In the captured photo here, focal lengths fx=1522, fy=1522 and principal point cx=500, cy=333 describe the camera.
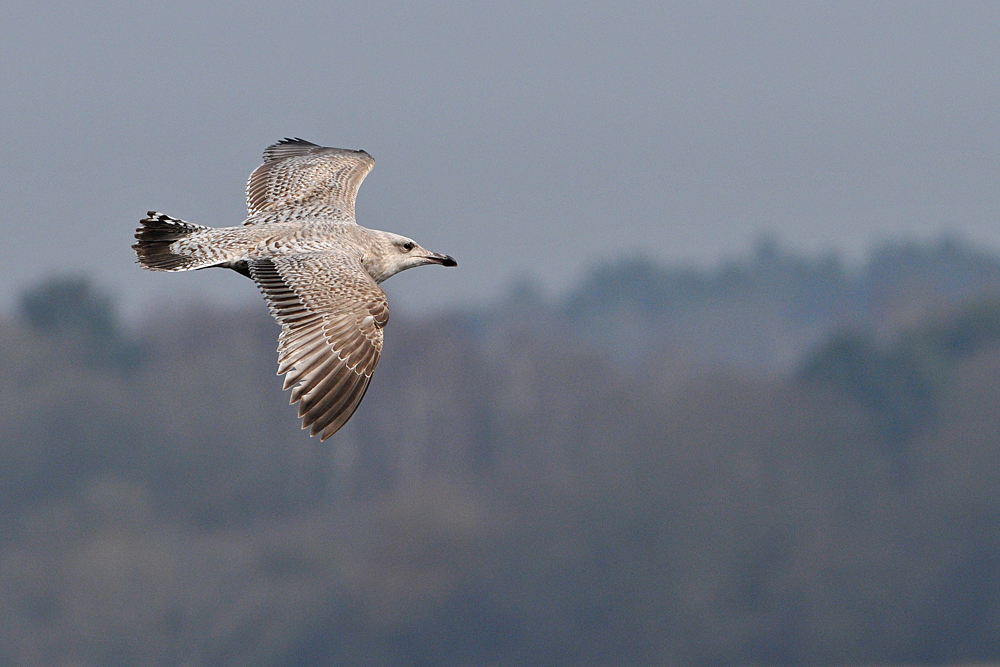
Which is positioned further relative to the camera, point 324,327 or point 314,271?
point 314,271

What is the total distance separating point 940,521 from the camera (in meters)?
134

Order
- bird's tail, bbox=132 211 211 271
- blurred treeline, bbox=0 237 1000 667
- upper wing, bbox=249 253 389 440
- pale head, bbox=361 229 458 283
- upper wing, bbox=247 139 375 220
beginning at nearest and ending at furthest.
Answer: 1. upper wing, bbox=249 253 389 440
2. bird's tail, bbox=132 211 211 271
3. pale head, bbox=361 229 458 283
4. upper wing, bbox=247 139 375 220
5. blurred treeline, bbox=0 237 1000 667

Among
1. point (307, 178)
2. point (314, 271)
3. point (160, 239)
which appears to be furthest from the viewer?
point (307, 178)

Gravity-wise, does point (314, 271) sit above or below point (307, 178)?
below

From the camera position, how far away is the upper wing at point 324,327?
43.5 ft

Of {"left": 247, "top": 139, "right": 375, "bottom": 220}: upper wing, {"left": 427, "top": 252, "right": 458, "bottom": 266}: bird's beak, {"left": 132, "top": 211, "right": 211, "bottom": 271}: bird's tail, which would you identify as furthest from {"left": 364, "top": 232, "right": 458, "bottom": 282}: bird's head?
{"left": 132, "top": 211, "right": 211, "bottom": 271}: bird's tail

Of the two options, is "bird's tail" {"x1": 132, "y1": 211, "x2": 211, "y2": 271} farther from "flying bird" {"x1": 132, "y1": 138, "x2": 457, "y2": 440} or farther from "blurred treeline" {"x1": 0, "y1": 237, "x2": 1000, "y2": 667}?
"blurred treeline" {"x1": 0, "y1": 237, "x2": 1000, "y2": 667}

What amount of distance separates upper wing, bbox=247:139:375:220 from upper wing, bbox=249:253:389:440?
9.79ft

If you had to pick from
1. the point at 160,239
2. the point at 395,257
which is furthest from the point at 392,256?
the point at 160,239

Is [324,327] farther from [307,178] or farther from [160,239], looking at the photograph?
[307,178]

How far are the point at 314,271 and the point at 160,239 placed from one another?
80.4 inches

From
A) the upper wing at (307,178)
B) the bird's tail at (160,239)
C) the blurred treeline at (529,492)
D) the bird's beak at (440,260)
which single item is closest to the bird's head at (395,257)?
the bird's beak at (440,260)

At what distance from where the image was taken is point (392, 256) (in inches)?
639

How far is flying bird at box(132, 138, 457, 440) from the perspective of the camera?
44.0ft
